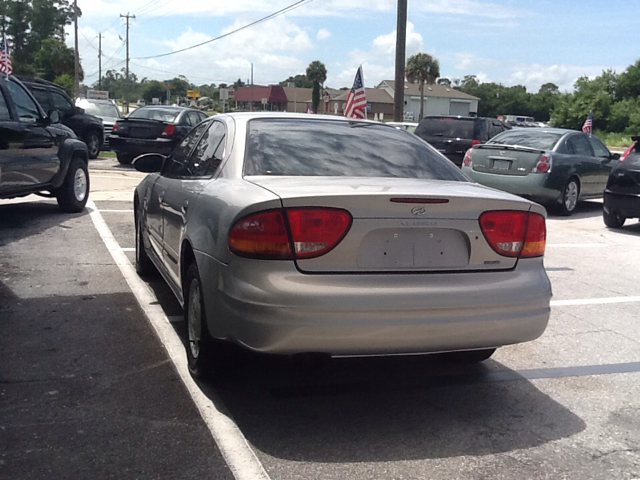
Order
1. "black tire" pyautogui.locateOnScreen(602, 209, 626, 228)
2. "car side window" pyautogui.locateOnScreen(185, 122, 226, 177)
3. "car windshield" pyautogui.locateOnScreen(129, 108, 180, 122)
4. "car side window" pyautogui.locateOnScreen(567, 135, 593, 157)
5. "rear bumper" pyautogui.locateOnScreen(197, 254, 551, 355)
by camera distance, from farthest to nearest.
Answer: "car windshield" pyautogui.locateOnScreen(129, 108, 180, 122)
"car side window" pyautogui.locateOnScreen(567, 135, 593, 157)
"black tire" pyautogui.locateOnScreen(602, 209, 626, 228)
"car side window" pyautogui.locateOnScreen(185, 122, 226, 177)
"rear bumper" pyautogui.locateOnScreen(197, 254, 551, 355)

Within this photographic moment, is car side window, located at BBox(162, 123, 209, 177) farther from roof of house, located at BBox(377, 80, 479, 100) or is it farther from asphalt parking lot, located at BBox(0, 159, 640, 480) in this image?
roof of house, located at BBox(377, 80, 479, 100)

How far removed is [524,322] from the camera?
3.87 metres

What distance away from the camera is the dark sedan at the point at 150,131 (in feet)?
57.5

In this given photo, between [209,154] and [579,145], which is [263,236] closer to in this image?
[209,154]

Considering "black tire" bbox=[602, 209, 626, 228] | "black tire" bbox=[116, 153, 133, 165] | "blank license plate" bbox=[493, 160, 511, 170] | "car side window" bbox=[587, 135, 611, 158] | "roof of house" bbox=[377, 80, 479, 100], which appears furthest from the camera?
"roof of house" bbox=[377, 80, 479, 100]

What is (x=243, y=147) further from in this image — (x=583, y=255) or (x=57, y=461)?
(x=583, y=255)

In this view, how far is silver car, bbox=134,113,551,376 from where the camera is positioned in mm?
3518

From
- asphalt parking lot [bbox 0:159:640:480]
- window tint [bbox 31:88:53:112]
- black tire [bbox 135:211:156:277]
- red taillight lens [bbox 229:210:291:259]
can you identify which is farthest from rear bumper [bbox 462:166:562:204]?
window tint [bbox 31:88:53:112]

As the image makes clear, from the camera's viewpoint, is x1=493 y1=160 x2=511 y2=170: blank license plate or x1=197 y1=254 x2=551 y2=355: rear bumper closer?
x1=197 y1=254 x2=551 y2=355: rear bumper

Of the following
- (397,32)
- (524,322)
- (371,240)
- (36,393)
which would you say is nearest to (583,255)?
(524,322)

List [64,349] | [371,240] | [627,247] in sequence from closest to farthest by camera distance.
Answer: [371,240]
[64,349]
[627,247]

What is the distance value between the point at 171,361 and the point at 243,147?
142cm

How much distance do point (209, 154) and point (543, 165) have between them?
867 centimetres

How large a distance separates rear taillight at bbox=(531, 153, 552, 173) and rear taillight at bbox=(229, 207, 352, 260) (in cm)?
942
